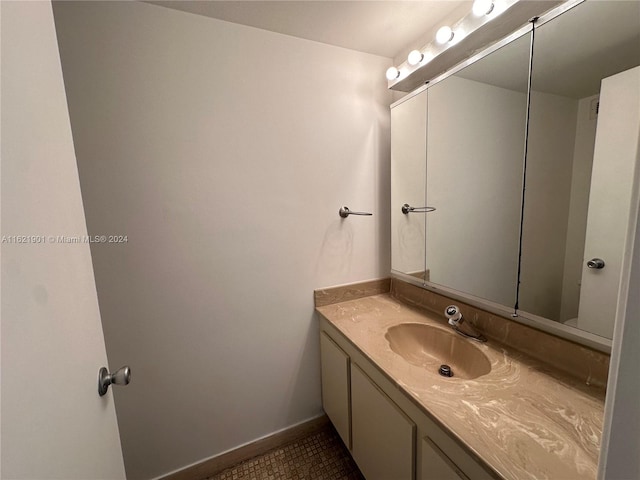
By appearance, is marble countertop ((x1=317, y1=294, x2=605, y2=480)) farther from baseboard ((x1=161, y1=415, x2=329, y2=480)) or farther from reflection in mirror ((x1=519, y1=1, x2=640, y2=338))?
baseboard ((x1=161, y1=415, x2=329, y2=480))

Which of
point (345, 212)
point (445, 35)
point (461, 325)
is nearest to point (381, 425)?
point (461, 325)

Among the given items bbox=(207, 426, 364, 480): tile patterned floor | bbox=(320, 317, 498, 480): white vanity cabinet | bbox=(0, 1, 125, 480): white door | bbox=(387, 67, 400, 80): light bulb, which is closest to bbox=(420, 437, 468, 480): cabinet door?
bbox=(320, 317, 498, 480): white vanity cabinet

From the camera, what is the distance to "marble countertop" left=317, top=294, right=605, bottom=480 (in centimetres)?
58

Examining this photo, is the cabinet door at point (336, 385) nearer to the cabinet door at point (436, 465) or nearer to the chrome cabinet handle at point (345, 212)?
the cabinet door at point (436, 465)

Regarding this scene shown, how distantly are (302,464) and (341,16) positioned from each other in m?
2.32

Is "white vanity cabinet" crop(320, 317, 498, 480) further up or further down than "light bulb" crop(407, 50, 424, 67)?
further down

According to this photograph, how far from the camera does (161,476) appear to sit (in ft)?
4.22

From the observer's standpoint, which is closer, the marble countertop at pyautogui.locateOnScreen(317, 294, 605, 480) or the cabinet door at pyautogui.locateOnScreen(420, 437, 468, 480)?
the marble countertop at pyautogui.locateOnScreen(317, 294, 605, 480)

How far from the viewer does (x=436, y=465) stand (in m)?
0.74

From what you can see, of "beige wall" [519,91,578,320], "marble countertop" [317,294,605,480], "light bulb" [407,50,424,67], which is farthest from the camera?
"light bulb" [407,50,424,67]

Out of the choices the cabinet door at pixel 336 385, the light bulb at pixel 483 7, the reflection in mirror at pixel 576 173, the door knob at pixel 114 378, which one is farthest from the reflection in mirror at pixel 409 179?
the door knob at pixel 114 378

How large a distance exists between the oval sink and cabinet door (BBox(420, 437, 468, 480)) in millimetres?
398

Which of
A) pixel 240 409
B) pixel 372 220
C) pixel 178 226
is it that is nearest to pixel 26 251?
pixel 178 226

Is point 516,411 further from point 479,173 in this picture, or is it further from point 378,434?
point 479,173
